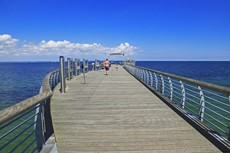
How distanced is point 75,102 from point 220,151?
15.9 ft

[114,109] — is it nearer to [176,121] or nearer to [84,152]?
[176,121]

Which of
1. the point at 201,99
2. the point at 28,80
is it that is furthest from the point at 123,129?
the point at 28,80

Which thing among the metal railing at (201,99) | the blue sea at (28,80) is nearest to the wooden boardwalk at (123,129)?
the metal railing at (201,99)

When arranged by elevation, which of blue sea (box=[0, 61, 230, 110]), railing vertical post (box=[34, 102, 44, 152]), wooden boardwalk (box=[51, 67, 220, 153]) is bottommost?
blue sea (box=[0, 61, 230, 110])

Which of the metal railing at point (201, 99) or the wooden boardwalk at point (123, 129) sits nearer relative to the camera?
the wooden boardwalk at point (123, 129)

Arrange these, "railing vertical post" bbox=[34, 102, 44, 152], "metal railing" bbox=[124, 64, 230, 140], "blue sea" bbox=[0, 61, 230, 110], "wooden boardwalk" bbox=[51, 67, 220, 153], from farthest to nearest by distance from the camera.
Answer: "blue sea" bbox=[0, 61, 230, 110], "metal railing" bbox=[124, 64, 230, 140], "wooden boardwalk" bbox=[51, 67, 220, 153], "railing vertical post" bbox=[34, 102, 44, 152]

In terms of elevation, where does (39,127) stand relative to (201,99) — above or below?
below

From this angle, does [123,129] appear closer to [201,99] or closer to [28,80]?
[201,99]

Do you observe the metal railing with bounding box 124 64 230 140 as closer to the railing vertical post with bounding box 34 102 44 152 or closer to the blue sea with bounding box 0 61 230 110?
the railing vertical post with bounding box 34 102 44 152

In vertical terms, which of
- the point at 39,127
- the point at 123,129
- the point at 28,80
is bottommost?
the point at 28,80

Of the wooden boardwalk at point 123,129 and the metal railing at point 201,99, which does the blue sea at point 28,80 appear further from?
the metal railing at point 201,99

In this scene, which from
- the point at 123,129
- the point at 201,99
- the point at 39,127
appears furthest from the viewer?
the point at 201,99

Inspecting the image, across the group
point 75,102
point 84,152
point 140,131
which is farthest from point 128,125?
point 75,102

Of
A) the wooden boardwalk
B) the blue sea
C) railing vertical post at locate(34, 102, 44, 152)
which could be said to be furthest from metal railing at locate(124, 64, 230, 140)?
the blue sea
